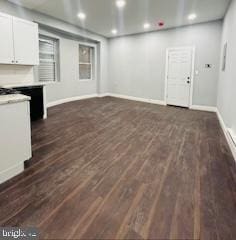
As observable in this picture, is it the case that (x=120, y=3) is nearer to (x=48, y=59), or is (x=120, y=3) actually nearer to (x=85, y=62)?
(x=48, y=59)

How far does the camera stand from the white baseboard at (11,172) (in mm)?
2203

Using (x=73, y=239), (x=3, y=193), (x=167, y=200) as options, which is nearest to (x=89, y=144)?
(x=3, y=193)

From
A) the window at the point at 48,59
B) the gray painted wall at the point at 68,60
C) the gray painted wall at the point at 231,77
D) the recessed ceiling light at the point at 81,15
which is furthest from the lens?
the window at the point at 48,59

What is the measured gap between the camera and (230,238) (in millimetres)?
1516

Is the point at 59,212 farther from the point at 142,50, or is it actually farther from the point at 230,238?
the point at 142,50

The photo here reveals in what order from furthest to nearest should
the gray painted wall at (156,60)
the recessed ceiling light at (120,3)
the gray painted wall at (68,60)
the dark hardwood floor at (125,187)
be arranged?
the gray painted wall at (156,60) → the gray painted wall at (68,60) → the recessed ceiling light at (120,3) → the dark hardwood floor at (125,187)

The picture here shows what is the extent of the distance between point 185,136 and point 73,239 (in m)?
3.09

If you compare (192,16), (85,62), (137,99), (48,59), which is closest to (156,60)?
(137,99)

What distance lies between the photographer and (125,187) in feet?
7.14

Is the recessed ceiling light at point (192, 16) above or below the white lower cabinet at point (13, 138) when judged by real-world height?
above

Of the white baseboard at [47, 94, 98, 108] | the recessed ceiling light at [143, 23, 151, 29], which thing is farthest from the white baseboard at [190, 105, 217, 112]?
the white baseboard at [47, 94, 98, 108]

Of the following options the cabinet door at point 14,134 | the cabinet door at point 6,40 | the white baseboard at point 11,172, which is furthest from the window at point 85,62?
the white baseboard at point 11,172

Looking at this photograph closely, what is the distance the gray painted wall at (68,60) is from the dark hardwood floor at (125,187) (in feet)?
10.4

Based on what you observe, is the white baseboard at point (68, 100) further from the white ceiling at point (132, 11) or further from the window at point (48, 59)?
the white ceiling at point (132, 11)
